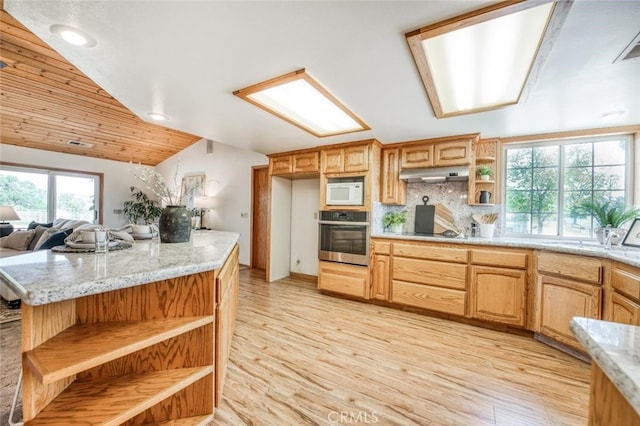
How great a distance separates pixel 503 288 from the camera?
8.38 feet

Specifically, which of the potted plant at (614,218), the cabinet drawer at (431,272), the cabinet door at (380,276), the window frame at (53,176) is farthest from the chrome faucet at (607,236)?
the window frame at (53,176)

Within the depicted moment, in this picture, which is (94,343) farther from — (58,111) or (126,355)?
(58,111)

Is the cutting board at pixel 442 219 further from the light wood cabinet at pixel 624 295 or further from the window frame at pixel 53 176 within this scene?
the window frame at pixel 53 176

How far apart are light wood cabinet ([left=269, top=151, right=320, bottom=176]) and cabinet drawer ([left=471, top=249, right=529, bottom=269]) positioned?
2.27 meters

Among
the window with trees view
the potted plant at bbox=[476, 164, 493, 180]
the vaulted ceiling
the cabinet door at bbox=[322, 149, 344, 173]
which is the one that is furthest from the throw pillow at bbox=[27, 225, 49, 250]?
the window with trees view

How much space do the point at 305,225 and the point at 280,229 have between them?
0.44 meters

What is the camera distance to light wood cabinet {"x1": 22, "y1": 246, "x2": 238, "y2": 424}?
0.95 metres

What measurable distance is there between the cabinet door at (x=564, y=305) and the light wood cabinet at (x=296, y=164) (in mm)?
2879

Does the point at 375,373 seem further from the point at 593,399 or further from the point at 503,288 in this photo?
the point at 503,288

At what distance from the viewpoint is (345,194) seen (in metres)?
3.47

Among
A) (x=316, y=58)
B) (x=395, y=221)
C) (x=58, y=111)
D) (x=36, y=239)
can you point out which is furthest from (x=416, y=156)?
(x=58, y=111)

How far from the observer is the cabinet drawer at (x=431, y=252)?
9.05 feet

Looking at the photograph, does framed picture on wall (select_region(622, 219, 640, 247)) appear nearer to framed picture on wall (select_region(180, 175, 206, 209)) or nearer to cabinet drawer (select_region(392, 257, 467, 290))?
cabinet drawer (select_region(392, 257, 467, 290))

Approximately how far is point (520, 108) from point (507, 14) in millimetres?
1315
